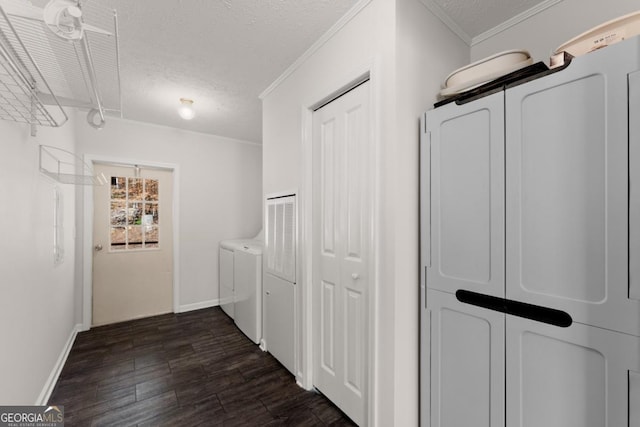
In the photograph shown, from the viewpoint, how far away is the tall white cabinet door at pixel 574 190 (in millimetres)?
887

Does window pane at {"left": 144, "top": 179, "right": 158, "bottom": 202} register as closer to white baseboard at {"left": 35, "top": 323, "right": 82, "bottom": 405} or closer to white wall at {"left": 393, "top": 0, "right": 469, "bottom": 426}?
white baseboard at {"left": 35, "top": 323, "right": 82, "bottom": 405}

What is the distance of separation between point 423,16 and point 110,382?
11.0ft

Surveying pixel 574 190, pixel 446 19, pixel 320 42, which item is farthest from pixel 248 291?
pixel 446 19

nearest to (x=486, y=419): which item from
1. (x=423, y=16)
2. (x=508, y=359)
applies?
(x=508, y=359)

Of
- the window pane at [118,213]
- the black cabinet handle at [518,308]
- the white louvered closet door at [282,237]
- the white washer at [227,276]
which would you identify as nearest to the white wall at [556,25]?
the black cabinet handle at [518,308]

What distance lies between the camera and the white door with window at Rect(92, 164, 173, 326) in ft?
10.6

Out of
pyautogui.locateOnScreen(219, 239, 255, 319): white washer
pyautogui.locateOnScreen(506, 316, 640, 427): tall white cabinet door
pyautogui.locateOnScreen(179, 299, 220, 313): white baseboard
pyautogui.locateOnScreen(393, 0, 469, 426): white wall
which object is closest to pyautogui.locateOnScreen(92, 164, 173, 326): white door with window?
pyautogui.locateOnScreen(179, 299, 220, 313): white baseboard

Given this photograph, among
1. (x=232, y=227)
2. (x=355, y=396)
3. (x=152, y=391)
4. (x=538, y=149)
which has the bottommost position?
(x=152, y=391)

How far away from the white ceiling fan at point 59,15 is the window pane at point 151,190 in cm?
299

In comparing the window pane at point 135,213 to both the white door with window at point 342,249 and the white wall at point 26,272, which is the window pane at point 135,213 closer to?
the white wall at point 26,272

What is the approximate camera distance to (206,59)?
6.72ft

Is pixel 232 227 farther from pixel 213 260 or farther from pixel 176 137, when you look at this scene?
pixel 176 137

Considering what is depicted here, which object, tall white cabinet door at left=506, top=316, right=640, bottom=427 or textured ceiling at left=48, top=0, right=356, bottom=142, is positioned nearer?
tall white cabinet door at left=506, top=316, right=640, bottom=427

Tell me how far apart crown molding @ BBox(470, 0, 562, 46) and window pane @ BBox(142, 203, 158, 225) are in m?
3.84
